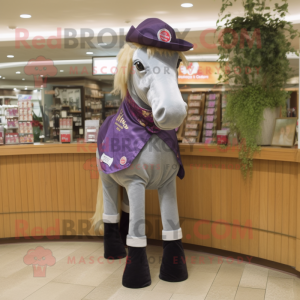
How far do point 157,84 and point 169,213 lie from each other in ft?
3.11

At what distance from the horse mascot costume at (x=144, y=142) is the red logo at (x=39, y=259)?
2.49ft

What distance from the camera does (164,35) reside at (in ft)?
7.39

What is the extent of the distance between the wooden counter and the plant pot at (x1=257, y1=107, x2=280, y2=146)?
0.39ft

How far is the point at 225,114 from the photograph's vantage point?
2896 mm

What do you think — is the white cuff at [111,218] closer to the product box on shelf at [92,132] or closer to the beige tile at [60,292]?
the beige tile at [60,292]

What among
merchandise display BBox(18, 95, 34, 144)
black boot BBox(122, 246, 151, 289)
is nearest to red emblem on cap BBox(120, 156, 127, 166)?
black boot BBox(122, 246, 151, 289)

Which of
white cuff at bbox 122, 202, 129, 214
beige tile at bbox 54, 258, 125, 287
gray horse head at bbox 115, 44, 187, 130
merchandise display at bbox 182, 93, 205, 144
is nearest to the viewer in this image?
gray horse head at bbox 115, 44, 187, 130

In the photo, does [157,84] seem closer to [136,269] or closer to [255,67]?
[255,67]

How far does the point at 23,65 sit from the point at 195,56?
18.6 ft

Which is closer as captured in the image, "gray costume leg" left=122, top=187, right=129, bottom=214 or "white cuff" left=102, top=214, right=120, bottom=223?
"white cuff" left=102, top=214, right=120, bottom=223

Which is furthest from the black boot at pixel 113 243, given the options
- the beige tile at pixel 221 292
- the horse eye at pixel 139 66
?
the horse eye at pixel 139 66

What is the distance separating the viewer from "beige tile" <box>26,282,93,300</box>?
2.34m

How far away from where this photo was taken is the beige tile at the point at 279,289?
230 centimetres

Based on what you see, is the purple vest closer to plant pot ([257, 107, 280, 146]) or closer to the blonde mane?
the blonde mane
